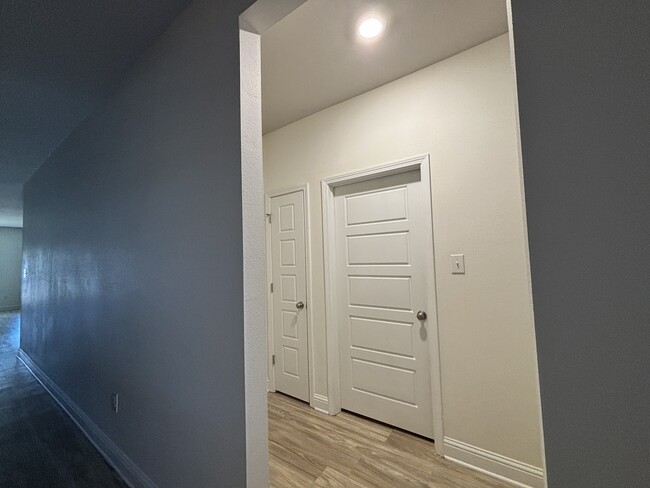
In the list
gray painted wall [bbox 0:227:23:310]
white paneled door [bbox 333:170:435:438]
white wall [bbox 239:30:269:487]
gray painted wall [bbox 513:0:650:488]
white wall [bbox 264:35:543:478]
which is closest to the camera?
gray painted wall [bbox 513:0:650:488]

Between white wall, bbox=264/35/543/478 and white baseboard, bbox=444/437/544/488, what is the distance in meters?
0.03

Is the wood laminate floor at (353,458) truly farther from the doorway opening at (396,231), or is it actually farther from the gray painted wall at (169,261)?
the gray painted wall at (169,261)

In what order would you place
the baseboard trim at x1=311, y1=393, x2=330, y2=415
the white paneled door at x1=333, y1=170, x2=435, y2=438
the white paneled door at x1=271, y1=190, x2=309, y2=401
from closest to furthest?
the white paneled door at x1=333, y1=170, x2=435, y2=438
the baseboard trim at x1=311, y1=393, x2=330, y2=415
the white paneled door at x1=271, y1=190, x2=309, y2=401

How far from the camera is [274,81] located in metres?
2.15

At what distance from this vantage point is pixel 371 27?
5.35 feet

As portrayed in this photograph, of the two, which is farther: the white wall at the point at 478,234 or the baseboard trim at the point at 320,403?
the baseboard trim at the point at 320,403

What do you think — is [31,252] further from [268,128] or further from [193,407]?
[193,407]

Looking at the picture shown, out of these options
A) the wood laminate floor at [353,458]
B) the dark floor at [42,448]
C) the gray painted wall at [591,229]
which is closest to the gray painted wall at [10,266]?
the dark floor at [42,448]

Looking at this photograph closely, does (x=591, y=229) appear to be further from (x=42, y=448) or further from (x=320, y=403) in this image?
(x=42, y=448)

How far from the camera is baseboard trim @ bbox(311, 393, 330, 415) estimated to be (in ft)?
8.20

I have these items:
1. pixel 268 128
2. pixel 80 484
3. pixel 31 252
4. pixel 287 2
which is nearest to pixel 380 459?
pixel 80 484

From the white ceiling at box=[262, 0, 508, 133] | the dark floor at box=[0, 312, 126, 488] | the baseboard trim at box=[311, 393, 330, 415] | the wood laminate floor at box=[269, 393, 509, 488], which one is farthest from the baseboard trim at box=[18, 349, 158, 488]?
the white ceiling at box=[262, 0, 508, 133]

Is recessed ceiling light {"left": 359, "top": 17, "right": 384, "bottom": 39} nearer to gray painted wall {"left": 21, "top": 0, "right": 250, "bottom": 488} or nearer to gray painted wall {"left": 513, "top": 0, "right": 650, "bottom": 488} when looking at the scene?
gray painted wall {"left": 21, "top": 0, "right": 250, "bottom": 488}

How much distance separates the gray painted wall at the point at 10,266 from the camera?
27.9 feet
